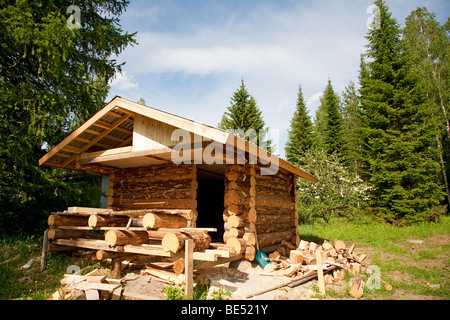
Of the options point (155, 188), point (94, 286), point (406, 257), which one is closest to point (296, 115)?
point (406, 257)

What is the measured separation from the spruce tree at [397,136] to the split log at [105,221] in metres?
15.4

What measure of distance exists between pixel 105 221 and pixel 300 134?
73.1 feet

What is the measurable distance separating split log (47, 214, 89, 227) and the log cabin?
120 cm

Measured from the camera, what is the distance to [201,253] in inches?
208

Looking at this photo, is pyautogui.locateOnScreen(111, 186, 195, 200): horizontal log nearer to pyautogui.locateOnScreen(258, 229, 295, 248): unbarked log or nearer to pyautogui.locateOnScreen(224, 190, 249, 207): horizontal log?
pyautogui.locateOnScreen(224, 190, 249, 207): horizontal log

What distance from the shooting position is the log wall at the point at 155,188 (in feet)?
25.1

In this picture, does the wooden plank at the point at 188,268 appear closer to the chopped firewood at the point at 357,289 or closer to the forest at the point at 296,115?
the chopped firewood at the point at 357,289

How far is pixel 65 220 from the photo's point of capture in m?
7.07

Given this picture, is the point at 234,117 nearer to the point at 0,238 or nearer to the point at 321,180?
the point at 321,180

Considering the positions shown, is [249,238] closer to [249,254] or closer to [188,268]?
[249,254]

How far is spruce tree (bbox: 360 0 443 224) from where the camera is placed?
15.4 m

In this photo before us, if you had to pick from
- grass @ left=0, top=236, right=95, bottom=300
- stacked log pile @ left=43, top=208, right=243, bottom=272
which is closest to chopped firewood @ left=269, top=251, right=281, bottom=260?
stacked log pile @ left=43, top=208, right=243, bottom=272

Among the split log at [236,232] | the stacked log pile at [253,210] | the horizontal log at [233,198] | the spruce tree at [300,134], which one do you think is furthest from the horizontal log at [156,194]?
the spruce tree at [300,134]
